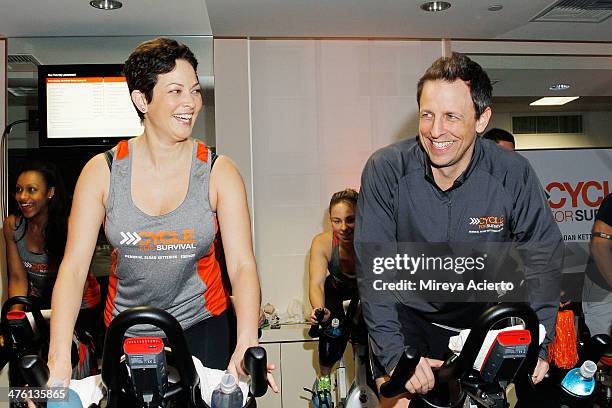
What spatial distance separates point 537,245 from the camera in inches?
81.8

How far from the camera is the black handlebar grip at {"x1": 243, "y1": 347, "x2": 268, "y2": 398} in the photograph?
140 cm

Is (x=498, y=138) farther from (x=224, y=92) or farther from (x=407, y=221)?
(x=407, y=221)

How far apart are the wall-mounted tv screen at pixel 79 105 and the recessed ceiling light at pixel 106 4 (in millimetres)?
633

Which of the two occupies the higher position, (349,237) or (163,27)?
(163,27)

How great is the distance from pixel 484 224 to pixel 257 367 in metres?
0.99

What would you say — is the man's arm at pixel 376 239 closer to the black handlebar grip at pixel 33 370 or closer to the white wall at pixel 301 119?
the black handlebar grip at pixel 33 370

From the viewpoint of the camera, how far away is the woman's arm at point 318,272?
3795 mm

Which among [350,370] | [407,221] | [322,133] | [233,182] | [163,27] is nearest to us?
[233,182]

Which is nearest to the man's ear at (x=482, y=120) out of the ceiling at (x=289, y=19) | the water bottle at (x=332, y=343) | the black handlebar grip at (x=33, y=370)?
the water bottle at (x=332, y=343)

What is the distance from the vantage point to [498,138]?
14.4ft

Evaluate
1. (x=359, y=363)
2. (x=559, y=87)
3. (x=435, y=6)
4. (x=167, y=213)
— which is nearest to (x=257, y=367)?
(x=167, y=213)

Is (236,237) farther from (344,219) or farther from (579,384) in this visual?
(344,219)

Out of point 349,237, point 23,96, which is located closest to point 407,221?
point 349,237

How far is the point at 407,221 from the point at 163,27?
2.96 m
